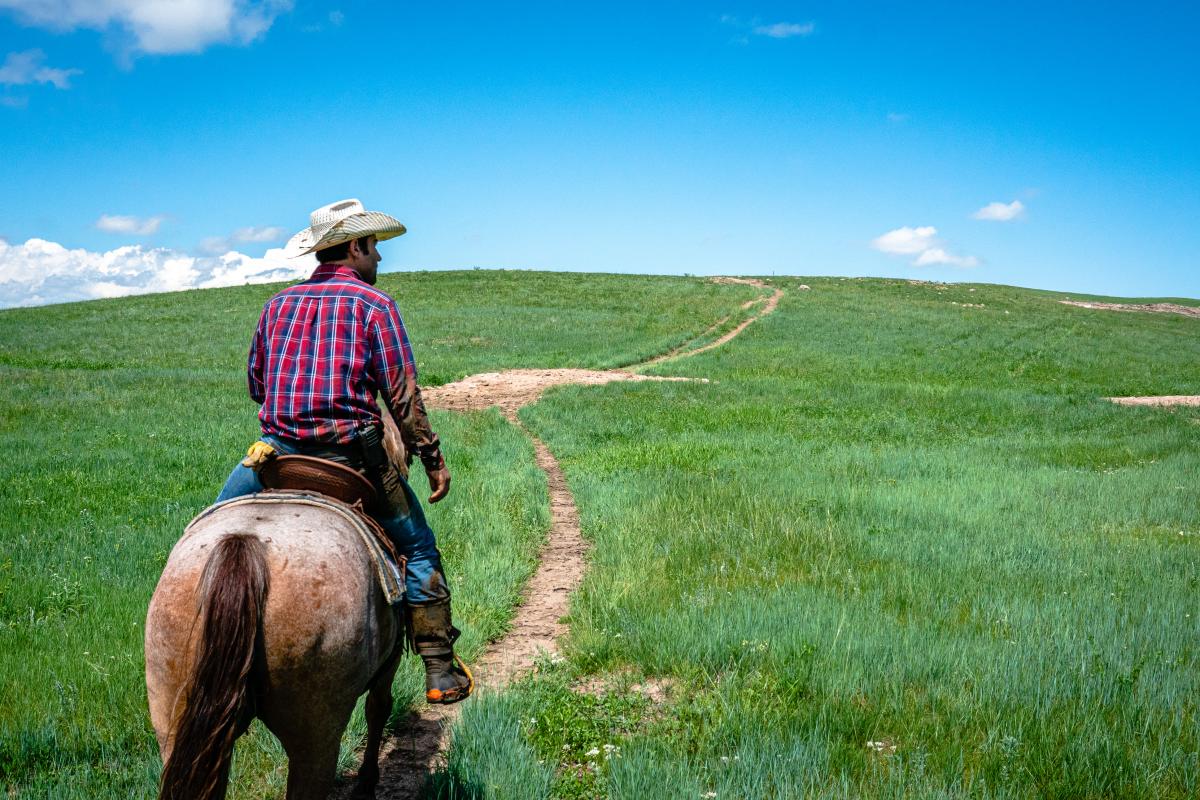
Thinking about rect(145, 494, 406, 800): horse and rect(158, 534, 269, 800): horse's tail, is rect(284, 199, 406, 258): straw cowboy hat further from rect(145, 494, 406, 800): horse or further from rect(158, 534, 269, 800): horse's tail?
rect(158, 534, 269, 800): horse's tail

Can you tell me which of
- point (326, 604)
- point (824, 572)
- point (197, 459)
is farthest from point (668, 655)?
point (197, 459)

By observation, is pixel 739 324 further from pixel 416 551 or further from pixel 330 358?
pixel 330 358

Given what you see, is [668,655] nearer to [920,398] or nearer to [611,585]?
[611,585]

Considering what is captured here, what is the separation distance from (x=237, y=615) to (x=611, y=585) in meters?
4.72

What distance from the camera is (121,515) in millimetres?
9281

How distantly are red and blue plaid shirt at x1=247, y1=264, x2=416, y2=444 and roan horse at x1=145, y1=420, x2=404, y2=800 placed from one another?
0.44m

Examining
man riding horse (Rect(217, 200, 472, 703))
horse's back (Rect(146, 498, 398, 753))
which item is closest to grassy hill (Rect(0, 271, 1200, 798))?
man riding horse (Rect(217, 200, 472, 703))

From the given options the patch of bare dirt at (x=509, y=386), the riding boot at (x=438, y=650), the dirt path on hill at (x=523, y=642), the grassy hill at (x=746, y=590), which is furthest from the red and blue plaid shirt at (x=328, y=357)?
the patch of bare dirt at (x=509, y=386)

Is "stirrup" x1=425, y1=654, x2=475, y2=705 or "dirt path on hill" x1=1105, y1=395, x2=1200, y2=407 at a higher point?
"dirt path on hill" x1=1105, y1=395, x2=1200, y2=407

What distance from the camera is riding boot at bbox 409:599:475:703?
4.28 meters

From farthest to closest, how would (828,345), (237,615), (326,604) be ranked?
(828,345) → (326,604) → (237,615)

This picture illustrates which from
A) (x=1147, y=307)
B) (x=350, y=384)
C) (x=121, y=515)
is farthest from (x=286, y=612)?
(x=1147, y=307)

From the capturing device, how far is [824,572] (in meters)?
7.48

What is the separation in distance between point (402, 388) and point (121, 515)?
721 centimetres
